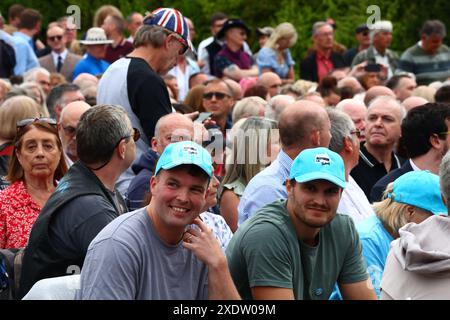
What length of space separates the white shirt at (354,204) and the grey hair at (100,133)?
1744 millimetres

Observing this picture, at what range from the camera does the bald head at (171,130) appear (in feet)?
25.2

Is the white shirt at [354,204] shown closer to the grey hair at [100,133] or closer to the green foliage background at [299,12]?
the grey hair at [100,133]

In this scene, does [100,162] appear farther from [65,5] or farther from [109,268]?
[65,5]

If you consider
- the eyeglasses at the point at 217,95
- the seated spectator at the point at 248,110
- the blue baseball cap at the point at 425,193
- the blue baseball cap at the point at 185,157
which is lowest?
the blue baseball cap at the point at 425,193

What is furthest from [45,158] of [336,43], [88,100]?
[336,43]

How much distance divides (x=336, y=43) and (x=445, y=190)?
13.7 metres

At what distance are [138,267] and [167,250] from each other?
0.16m

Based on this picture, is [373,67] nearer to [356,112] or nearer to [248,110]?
[356,112]

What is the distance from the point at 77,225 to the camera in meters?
5.74

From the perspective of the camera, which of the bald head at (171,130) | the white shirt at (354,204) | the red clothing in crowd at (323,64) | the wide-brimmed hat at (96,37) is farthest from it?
the red clothing in crowd at (323,64)

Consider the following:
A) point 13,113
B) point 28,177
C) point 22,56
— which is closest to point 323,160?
point 28,177

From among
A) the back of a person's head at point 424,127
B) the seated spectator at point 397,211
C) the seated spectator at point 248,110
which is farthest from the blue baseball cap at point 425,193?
the seated spectator at point 248,110

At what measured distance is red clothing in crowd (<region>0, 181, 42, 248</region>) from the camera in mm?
6895

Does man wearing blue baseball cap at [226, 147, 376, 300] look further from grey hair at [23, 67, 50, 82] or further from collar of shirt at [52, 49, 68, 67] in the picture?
collar of shirt at [52, 49, 68, 67]
